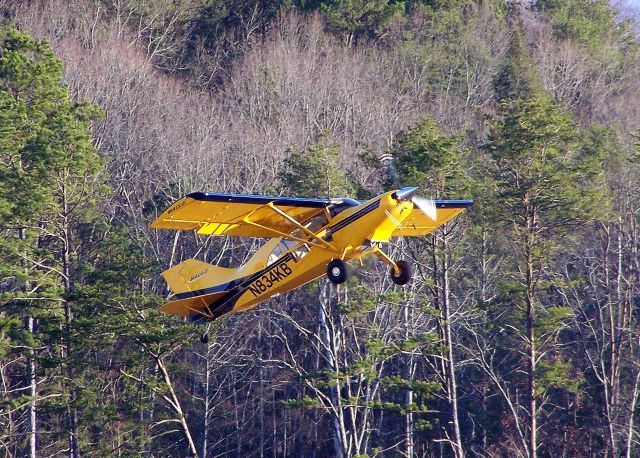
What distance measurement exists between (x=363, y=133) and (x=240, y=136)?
16.8ft

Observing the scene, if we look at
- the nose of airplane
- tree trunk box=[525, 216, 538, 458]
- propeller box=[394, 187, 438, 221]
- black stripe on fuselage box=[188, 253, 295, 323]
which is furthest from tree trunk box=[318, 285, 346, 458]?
the nose of airplane

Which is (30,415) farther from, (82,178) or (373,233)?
(373,233)

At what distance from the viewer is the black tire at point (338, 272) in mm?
20453

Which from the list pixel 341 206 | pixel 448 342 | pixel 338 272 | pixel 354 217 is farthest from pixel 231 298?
pixel 448 342

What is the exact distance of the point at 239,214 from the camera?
21.3 meters

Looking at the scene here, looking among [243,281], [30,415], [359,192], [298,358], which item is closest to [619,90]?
[298,358]

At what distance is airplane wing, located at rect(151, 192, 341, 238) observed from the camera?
20.5 metres

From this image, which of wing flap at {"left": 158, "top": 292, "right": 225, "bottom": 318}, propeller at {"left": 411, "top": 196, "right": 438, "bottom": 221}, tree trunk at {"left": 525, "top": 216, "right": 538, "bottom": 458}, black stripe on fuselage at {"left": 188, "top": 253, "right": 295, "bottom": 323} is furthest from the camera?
tree trunk at {"left": 525, "top": 216, "right": 538, "bottom": 458}

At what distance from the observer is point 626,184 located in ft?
126

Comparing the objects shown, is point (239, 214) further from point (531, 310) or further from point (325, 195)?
point (531, 310)

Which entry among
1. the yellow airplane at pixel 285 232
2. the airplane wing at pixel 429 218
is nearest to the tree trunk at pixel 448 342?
the airplane wing at pixel 429 218

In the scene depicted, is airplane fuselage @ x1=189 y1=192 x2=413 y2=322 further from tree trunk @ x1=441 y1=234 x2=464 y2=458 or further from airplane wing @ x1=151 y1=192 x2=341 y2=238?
tree trunk @ x1=441 y1=234 x2=464 y2=458

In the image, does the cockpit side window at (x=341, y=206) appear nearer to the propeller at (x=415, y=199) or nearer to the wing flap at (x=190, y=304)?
the propeller at (x=415, y=199)

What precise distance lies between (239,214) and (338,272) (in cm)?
219
